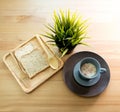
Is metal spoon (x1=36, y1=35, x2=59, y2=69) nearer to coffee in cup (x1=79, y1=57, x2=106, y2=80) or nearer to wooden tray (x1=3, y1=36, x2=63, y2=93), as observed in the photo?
wooden tray (x1=3, y1=36, x2=63, y2=93)

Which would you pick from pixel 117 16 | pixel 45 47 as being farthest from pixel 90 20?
pixel 45 47

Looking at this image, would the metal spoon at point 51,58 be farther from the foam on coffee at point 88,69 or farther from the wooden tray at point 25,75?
the foam on coffee at point 88,69

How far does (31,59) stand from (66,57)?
0.15m

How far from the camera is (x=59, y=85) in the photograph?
1026mm

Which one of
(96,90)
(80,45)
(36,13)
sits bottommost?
(96,90)

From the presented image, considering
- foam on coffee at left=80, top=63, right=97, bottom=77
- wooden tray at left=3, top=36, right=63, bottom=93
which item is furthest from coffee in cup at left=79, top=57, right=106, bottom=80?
wooden tray at left=3, top=36, right=63, bottom=93

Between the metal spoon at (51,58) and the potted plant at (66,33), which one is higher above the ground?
the potted plant at (66,33)

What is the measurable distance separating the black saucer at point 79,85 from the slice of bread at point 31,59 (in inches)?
3.6

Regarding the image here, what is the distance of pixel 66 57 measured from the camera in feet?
3.52

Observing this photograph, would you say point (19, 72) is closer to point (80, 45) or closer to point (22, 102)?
point (22, 102)

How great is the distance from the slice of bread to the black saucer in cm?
9

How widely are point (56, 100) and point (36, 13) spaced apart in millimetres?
416

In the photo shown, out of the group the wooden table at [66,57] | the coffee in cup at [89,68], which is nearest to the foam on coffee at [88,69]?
the coffee in cup at [89,68]

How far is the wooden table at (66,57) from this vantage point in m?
0.99
